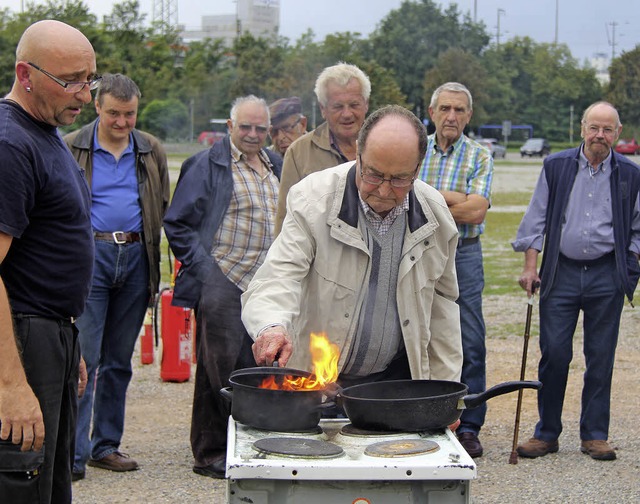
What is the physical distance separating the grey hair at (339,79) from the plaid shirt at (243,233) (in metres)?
0.70

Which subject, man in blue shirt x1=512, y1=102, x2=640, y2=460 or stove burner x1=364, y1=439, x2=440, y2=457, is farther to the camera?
man in blue shirt x1=512, y1=102, x2=640, y2=460

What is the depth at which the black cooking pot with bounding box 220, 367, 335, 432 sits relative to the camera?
10.5ft

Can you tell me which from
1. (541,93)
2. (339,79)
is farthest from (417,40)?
(339,79)

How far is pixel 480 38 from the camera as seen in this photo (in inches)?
3711

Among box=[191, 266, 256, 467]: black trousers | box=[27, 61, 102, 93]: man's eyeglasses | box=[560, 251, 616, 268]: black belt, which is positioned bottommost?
box=[191, 266, 256, 467]: black trousers

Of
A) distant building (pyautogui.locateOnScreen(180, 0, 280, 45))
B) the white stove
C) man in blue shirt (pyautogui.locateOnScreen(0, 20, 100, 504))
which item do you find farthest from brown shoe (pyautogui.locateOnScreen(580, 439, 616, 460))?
distant building (pyautogui.locateOnScreen(180, 0, 280, 45))

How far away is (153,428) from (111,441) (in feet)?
2.84

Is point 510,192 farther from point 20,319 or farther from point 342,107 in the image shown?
point 20,319

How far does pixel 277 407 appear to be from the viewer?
3219 millimetres

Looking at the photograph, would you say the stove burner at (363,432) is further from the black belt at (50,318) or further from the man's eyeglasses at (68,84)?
the man's eyeglasses at (68,84)

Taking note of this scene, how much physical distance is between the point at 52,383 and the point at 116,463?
8.51 feet

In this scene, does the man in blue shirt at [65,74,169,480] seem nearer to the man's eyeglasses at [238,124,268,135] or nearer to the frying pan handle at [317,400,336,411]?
the man's eyeglasses at [238,124,268,135]

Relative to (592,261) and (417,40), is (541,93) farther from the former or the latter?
(592,261)

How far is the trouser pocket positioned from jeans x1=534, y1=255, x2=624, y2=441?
3.87 m
